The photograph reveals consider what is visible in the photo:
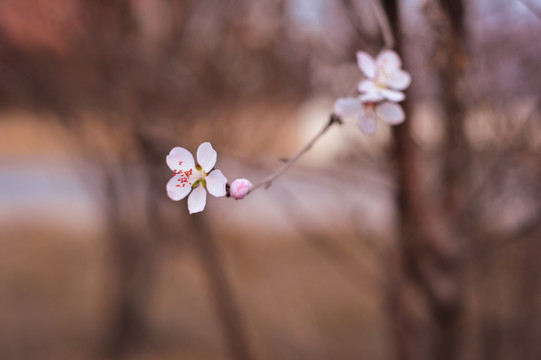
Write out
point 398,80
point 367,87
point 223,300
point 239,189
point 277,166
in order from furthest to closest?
point 223,300 → point 277,166 → point 398,80 → point 367,87 → point 239,189

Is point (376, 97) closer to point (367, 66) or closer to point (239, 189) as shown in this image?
point (367, 66)

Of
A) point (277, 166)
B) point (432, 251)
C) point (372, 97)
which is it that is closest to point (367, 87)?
point (372, 97)

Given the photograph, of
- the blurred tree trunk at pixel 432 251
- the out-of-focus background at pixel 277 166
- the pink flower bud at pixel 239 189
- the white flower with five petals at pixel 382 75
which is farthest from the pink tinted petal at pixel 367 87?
the blurred tree trunk at pixel 432 251

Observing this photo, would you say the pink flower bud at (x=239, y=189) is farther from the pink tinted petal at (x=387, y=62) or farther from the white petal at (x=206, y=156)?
the pink tinted petal at (x=387, y=62)

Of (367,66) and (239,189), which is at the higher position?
(367,66)

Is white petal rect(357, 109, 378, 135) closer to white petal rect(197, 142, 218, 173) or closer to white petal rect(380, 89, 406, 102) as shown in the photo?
white petal rect(380, 89, 406, 102)

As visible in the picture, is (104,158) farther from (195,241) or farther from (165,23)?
(195,241)

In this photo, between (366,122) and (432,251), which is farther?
(432,251)

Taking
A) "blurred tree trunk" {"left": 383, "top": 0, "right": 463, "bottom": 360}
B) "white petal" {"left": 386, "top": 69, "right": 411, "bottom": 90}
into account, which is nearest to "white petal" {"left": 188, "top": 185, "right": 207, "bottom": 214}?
"white petal" {"left": 386, "top": 69, "right": 411, "bottom": 90}
